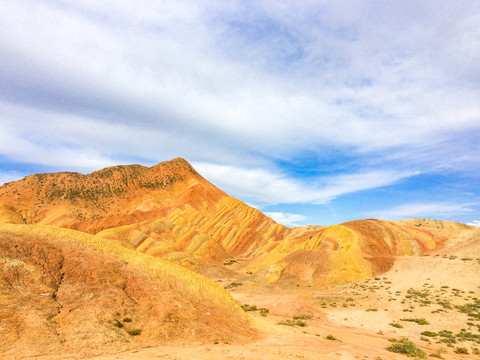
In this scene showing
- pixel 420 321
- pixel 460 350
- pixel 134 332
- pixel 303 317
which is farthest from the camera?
pixel 303 317

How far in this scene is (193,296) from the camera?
20484mm

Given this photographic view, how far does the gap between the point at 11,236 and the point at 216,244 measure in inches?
2389

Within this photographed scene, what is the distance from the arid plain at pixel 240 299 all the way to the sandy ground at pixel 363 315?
15cm

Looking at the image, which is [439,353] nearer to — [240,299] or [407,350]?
[407,350]

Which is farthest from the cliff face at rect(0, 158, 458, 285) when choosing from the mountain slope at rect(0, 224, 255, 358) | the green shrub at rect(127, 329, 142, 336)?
the green shrub at rect(127, 329, 142, 336)

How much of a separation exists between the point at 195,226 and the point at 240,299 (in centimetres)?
5121

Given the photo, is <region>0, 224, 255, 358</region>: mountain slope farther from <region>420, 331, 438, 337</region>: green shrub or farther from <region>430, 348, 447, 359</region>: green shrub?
<region>420, 331, 438, 337</region>: green shrub

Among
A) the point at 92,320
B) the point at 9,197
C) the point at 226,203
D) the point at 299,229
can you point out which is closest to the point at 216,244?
the point at 226,203

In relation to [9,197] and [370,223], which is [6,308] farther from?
[9,197]

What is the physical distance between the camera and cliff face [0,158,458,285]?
172 feet

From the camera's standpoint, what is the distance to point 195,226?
282 ft

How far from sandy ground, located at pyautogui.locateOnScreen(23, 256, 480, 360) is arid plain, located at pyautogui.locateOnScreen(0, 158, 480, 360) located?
148mm

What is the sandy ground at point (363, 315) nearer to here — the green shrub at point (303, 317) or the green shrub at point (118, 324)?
the green shrub at point (303, 317)

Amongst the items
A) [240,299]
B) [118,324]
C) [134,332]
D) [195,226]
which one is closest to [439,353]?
[134,332]
